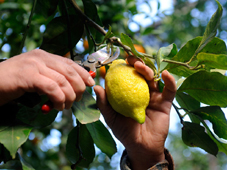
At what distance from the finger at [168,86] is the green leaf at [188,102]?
12 cm

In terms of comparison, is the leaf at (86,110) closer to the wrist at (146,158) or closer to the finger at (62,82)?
the finger at (62,82)

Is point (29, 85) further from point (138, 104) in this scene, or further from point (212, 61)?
point (212, 61)

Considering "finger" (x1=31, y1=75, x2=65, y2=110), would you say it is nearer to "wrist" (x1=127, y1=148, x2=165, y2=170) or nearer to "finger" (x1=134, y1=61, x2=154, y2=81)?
"finger" (x1=134, y1=61, x2=154, y2=81)

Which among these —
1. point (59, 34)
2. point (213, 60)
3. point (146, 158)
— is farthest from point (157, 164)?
point (59, 34)

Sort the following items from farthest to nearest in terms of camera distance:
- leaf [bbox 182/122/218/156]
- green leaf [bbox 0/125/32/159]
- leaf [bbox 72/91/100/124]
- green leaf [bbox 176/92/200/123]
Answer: green leaf [bbox 176/92/200/123]
leaf [bbox 182/122/218/156]
leaf [bbox 72/91/100/124]
green leaf [bbox 0/125/32/159]

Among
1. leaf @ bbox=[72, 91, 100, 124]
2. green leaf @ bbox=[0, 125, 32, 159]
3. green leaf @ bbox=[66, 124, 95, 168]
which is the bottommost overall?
green leaf @ bbox=[66, 124, 95, 168]

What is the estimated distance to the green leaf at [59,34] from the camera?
832 mm

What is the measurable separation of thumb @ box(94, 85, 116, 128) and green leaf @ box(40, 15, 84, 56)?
12.4 inches

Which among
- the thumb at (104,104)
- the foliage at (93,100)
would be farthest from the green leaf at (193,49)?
the thumb at (104,104)

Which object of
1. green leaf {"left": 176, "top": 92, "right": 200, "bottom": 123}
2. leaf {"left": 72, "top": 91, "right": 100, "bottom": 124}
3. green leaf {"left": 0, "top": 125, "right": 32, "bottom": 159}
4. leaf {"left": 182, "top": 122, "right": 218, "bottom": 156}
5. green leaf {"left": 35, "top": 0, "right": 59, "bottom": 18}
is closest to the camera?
green leaf {"left": 0, "top": 125, "right": 32, "bottom": 159}

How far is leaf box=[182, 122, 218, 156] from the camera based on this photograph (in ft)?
2.22

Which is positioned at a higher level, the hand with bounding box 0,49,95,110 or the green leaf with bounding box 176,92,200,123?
the hand with bounding box 0,49,95,110

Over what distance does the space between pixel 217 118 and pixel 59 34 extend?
0.66 m

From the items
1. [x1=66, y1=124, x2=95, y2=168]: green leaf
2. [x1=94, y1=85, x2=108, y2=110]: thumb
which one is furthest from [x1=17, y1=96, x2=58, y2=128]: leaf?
[x1=94, y1=85, x2=108, y2=110]: thumb
